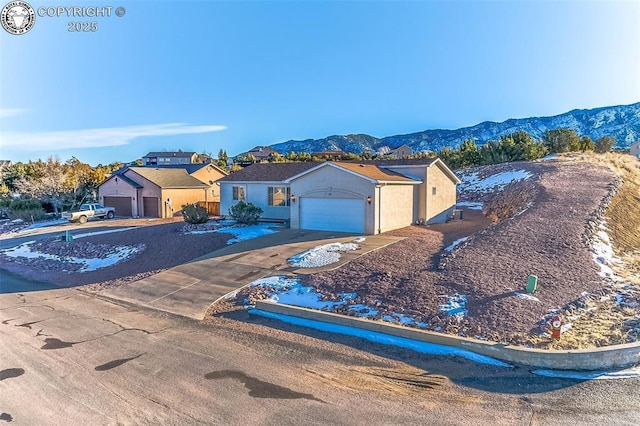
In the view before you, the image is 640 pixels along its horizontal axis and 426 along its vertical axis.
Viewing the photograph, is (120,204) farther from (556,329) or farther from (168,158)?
(168,158)

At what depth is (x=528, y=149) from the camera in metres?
47.2

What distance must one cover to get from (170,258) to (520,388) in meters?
13.5

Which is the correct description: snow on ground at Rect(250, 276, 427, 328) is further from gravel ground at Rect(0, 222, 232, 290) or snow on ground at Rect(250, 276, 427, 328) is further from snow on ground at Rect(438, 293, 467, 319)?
gravel ground at Rect(0, 222, 232, 290)

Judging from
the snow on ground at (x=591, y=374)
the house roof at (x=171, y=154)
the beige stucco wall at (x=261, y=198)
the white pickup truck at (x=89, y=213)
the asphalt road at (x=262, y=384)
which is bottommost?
the snow on ground at (x=591, y=374)

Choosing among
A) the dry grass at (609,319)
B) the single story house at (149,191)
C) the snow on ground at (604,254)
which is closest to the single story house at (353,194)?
the snow on ground at (604,254)

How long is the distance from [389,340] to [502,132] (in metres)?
152

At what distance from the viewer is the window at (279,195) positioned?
2469cm

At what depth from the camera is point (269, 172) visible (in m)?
26.5

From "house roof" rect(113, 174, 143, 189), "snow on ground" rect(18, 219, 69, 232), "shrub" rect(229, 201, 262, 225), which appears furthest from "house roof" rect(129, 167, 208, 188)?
"shrub" rect(229, 201, 262, 225)

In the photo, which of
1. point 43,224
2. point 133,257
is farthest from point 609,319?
point 43,224

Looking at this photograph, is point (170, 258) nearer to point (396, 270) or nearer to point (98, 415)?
point (396, 270)

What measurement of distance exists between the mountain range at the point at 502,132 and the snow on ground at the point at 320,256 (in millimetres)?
116005

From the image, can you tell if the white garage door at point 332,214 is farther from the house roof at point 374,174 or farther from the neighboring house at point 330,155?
the neighboring house at point 330,155

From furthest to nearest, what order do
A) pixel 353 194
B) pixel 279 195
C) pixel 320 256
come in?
pixel 279 195 < pixel 353 194 < pixel 320 256
